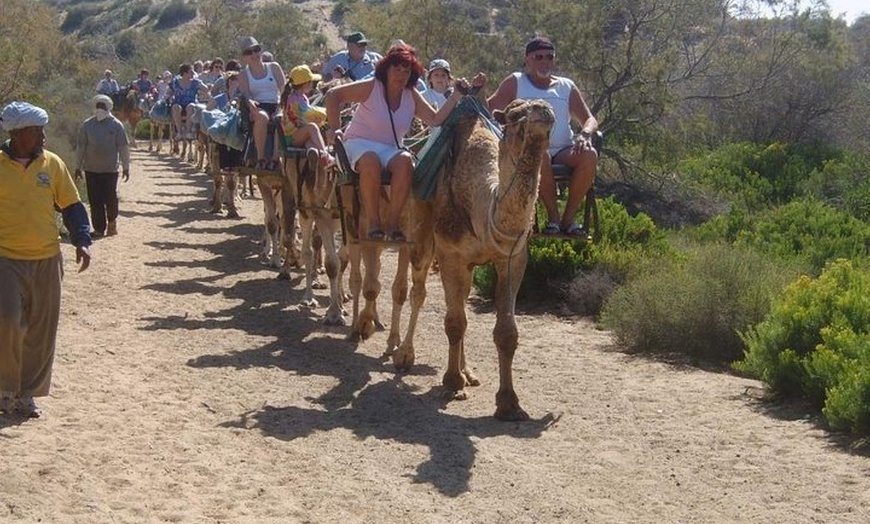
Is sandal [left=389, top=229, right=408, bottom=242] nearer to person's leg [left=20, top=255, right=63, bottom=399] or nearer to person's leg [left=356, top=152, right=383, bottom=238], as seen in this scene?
person's leg [left=356, top=152, right=383, bottom=238]

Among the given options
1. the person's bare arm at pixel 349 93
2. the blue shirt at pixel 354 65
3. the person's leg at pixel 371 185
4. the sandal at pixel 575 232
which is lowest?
the sandal at pixel 575 232

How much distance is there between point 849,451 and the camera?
8.49 m

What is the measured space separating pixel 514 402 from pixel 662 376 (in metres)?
2.15

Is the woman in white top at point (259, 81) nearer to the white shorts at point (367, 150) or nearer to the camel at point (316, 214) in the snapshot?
the camel at point (316, 214)

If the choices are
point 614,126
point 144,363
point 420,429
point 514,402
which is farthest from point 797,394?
point 614,126

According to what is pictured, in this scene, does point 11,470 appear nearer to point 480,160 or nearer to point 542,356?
point 480,160

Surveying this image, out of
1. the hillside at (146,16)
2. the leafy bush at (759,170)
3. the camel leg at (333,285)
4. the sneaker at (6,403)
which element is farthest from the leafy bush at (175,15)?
the sneaker at (6,403)

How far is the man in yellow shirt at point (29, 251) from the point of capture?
824 centimetres

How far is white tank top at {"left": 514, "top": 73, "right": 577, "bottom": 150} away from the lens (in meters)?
10.4

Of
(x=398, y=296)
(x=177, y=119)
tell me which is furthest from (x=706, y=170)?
(x=398, y=296)

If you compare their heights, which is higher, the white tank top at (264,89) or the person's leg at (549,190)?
the white tank top at (264,89)

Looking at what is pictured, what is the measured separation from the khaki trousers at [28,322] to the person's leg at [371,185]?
97.8 inches

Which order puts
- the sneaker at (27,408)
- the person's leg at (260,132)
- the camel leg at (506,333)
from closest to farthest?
the sneaker at (27,408) → the camel leg at (506,333) → the person's leg at (260,132)

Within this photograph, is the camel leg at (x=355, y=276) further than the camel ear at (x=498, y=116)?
Yes
